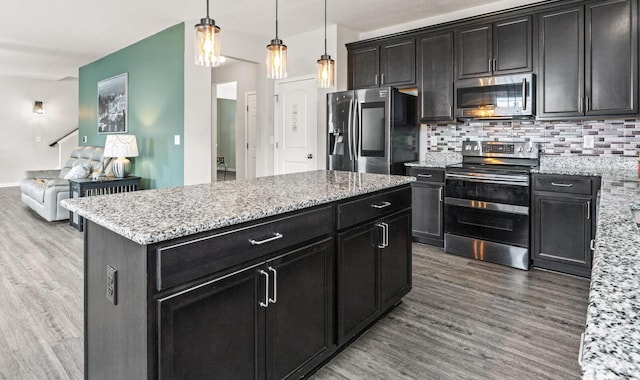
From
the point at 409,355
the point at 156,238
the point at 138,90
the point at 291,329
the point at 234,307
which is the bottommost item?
the point at 409,355

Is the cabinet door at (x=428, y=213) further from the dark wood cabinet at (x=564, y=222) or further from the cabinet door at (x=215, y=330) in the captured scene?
the cabinet door at (x=215, y=330)

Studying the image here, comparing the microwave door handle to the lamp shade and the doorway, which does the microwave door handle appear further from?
the doorway

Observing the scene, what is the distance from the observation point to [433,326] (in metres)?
2.49

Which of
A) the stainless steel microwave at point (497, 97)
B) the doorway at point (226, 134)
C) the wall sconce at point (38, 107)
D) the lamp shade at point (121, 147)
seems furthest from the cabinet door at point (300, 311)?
the wall sconce at point (38, 107)

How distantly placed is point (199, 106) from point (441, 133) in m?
3.04

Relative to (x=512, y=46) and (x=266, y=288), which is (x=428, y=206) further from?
(x=266, y=288)

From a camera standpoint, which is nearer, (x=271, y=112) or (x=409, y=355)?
(x=409, y=355)

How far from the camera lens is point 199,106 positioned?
16.9 ft

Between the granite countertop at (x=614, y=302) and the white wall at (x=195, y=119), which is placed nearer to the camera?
the granite countertop at (x=614, y=302)

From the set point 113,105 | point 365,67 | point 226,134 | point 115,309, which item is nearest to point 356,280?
point 115,309

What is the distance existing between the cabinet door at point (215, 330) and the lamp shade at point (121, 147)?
4.70m

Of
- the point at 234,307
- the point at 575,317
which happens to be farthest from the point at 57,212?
the point at 575,317

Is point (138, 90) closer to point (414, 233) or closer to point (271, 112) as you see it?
point (271, 112)

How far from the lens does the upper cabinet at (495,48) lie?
3715mm
